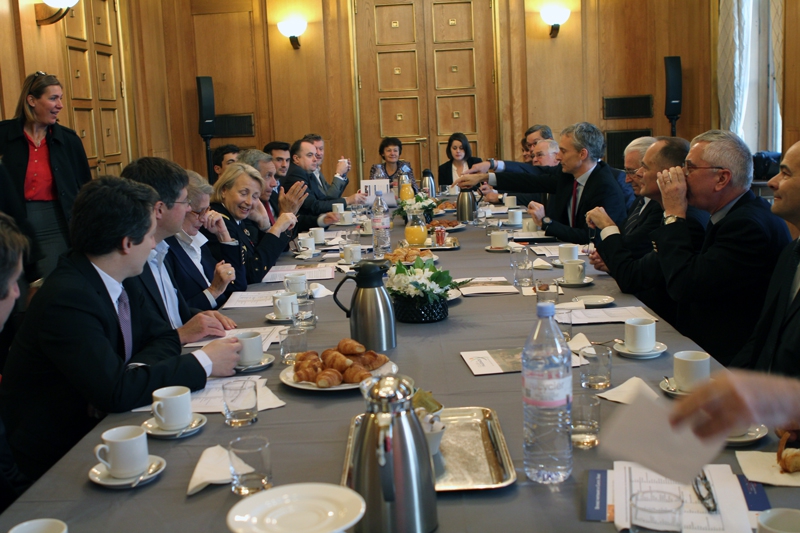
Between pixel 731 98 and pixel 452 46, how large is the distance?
327 cm

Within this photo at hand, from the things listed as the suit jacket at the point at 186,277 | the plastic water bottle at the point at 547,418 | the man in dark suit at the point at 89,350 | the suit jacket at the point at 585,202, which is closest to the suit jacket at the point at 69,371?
the man in dark suit at the point at 89,350

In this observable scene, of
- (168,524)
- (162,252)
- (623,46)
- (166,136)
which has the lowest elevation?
(168,524)

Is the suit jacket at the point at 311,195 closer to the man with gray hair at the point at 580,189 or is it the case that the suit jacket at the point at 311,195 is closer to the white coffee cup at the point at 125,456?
the man with gray hair at the point at 580,189

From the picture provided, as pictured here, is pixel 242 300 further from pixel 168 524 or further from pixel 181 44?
pixel 181 44

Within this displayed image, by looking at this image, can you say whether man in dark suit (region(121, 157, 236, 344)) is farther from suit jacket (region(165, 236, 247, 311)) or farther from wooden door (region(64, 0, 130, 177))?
wooden door (region(64, 0, 130, 177))

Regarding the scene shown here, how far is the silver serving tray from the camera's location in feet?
4.71

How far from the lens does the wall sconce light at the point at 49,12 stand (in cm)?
598

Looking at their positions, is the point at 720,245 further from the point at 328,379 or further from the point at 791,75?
the point at 791,75

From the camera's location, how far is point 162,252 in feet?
9.64

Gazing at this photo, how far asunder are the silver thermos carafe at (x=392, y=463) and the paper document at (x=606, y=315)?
4.70 ft

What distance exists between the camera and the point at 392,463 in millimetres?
1207

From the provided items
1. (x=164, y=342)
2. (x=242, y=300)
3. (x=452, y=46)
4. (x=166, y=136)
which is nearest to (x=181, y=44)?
(x=166, y=136)

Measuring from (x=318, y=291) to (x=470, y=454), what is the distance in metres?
1.79

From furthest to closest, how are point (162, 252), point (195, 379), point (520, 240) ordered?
point (520, 240), point (162, 252), point (195, 379)
